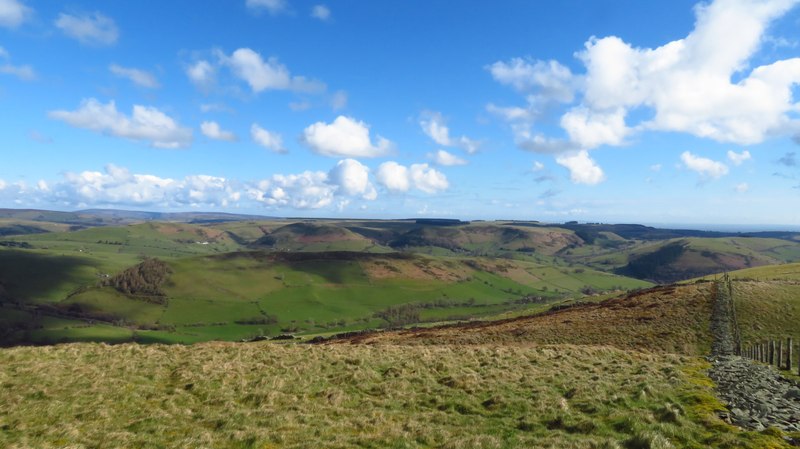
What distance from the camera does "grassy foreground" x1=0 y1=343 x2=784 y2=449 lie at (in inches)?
614

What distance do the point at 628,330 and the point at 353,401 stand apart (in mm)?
37104

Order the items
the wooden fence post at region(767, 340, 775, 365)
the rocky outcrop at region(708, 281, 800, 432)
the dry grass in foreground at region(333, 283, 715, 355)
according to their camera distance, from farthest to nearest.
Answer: the dry grass in foreground at region(333, 283, 715, 355) → the wooden fence post at region(767, 340, 775, 365) → the rocky outcrop at region(708, 281, 800, 432)

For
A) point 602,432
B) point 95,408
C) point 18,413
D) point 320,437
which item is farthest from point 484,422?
point 18,413

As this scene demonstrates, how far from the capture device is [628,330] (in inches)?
1868

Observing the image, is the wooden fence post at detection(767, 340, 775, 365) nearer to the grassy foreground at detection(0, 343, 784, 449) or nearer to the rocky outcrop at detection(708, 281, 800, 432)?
the rocky outcrop at detection(708, 281, 800, 432)

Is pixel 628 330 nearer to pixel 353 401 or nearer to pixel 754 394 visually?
pixel 754 394

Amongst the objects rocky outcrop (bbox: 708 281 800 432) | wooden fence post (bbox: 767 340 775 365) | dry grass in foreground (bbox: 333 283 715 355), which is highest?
rocky outcrop (bbox: 708 281 800 432)

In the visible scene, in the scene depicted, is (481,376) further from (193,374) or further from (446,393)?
(193,374)

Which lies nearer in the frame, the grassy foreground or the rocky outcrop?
the grassy foreground

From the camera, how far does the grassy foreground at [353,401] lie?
15.6 metres

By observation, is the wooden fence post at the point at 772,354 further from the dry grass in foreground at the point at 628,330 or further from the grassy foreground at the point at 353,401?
the dry grass in foreground at the point at 628,330

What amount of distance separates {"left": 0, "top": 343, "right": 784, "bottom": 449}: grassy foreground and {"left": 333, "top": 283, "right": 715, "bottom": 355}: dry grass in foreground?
11.6 metres

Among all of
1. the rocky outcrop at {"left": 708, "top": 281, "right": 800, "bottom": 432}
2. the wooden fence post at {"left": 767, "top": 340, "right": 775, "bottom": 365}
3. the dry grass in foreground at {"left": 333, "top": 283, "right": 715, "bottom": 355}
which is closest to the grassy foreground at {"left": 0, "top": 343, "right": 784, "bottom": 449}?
the rocky outcrop at {"left": 708, "top": 281, "right": 800, "bottom": 432}

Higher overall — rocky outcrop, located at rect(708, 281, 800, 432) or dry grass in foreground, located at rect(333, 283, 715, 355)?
rocky outcrop, located at rect(708, 281, 800, 432)
